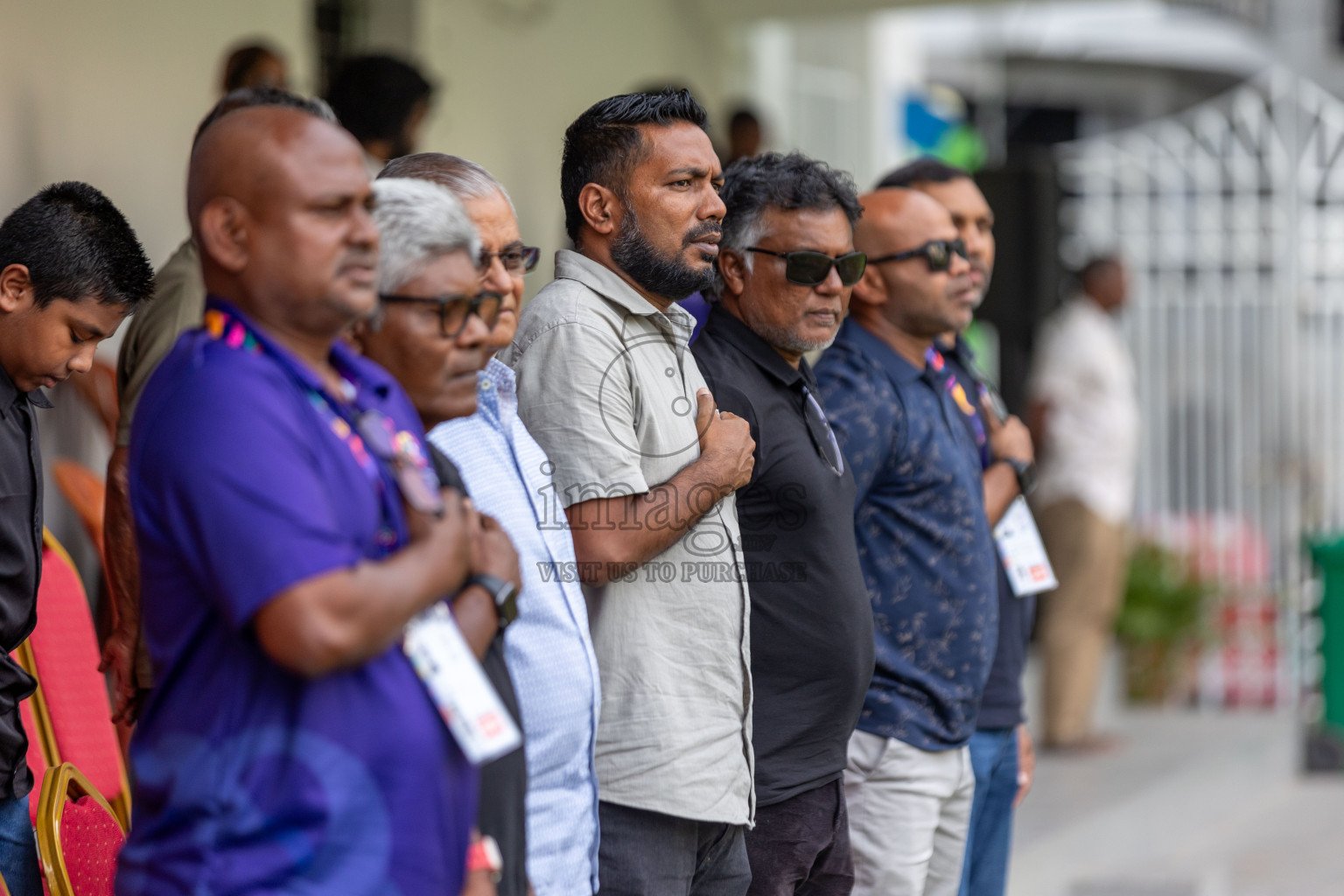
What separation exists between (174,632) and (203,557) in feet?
0.41

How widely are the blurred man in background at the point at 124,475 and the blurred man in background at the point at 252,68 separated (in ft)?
2.72

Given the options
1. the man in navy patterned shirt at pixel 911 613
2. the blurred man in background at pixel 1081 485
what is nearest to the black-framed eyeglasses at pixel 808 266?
the man in navy patterned shirt at pixel 911 613

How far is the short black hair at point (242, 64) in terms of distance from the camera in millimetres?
3881

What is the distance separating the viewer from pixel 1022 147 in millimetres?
17359

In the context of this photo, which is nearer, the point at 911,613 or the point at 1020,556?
the point at 911,613

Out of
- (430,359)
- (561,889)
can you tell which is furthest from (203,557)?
(561,889)

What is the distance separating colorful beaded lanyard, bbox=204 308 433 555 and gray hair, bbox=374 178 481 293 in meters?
0.19

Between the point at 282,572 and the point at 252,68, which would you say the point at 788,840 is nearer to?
the point at 282,572

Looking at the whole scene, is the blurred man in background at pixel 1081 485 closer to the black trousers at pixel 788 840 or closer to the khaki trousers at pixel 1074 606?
the khaki trousers at pixel 1074 606

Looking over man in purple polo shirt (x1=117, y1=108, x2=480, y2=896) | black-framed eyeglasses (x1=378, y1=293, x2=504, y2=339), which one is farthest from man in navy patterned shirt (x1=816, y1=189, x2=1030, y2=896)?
man in purple polo shirt (x1=117, y1=108, x2=480, y2=896)

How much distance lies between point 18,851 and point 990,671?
74.1 inches

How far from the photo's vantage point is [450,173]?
7.16 ft

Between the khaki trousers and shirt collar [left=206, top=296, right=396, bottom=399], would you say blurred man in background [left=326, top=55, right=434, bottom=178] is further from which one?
the khaki trousers

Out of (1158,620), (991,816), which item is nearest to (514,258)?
(991,816)
